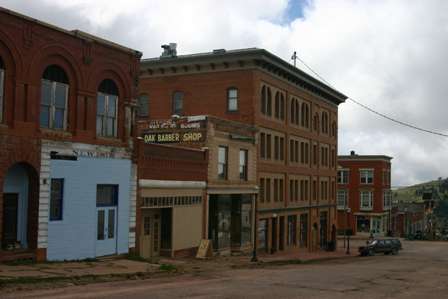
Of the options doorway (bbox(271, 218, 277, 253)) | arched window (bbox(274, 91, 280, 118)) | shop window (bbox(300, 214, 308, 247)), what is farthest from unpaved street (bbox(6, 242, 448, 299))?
shop window (bbox(300, 214, 308, 247))

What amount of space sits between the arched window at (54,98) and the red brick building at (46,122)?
0.04m

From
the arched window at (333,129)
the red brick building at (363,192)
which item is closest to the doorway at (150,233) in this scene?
the arched window at (333,129)

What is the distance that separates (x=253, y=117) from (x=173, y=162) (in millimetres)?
11564

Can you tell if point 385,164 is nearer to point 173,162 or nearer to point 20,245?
point 173,162

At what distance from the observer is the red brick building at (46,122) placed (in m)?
22.4

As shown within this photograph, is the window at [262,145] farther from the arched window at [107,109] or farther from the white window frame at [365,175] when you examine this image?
the white window frame at [365,175]

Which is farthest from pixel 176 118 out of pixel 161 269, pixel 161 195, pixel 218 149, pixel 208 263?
pixel 161 269

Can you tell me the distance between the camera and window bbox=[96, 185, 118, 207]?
88.0ft

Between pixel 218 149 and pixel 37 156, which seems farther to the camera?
pixel 218 149

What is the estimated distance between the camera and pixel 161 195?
101 ft

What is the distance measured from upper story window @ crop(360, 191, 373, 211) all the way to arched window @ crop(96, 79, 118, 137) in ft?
218

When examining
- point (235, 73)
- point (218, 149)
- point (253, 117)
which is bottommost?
point (218, 149)

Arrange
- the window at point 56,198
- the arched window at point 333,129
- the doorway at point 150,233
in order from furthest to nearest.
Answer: the arched window at point 333,129 → the doorway at point 150,233 → the window at point 56,198

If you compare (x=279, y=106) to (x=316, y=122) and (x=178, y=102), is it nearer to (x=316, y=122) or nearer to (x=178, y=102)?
(x=178, y=102)
